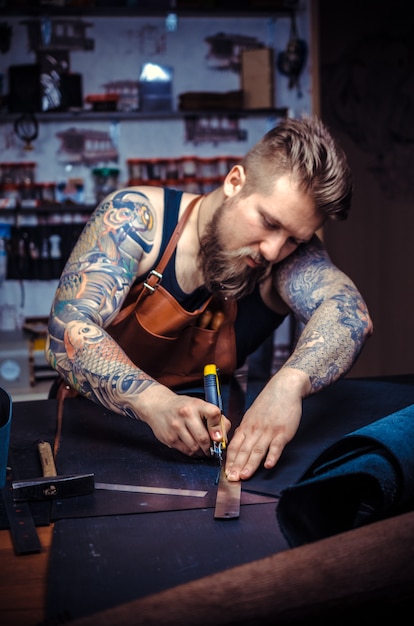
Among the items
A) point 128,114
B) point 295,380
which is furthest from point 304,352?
point 128,114

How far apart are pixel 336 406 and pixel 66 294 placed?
73 centimetres

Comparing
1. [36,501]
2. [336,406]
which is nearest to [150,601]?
[36,501]

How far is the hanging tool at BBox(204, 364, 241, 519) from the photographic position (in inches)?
49.9

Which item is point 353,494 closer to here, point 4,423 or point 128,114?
point 4,423

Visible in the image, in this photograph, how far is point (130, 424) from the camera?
1.84 m

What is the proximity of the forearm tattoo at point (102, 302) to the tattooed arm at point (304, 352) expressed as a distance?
11.3 inches

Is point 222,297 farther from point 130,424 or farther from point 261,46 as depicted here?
point 261,46

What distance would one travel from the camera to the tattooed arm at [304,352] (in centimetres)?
155

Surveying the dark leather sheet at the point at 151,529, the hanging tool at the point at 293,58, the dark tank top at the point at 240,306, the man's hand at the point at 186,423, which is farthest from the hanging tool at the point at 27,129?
the man's hand at the point at 186,423

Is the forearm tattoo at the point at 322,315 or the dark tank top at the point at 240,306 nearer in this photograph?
the forearm tattoo at the point at 322,315

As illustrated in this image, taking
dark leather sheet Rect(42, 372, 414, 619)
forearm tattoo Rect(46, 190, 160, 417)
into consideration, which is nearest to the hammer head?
dark leather sheet Rect(42, 372, 414, 619)

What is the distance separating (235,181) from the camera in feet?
7.14

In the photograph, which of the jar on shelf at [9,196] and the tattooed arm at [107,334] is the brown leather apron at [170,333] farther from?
the jar on shelf at [9,196]

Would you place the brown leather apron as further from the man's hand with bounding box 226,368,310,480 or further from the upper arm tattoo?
the man's hand with bounding box 226,368,310,480
